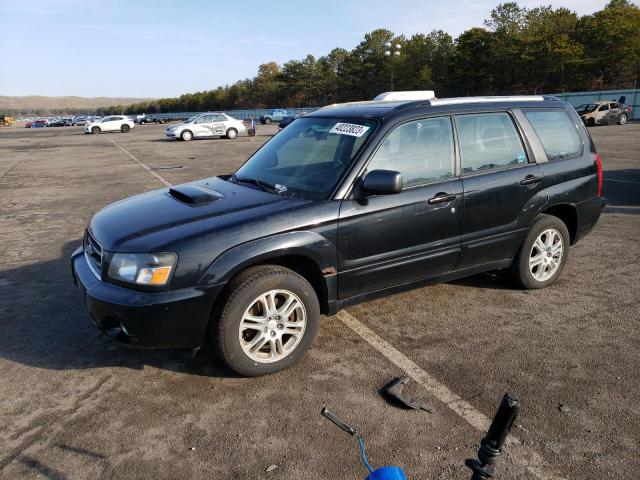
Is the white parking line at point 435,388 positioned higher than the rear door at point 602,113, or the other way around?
the rear door at point 602,113

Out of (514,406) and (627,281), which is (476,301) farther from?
(514,406)

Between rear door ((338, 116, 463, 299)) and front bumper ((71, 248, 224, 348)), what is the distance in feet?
3.35

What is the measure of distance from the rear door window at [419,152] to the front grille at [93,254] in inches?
79.7

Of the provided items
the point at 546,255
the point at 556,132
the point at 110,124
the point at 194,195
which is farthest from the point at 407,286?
the point at 110,124

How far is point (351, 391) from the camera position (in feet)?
10.4

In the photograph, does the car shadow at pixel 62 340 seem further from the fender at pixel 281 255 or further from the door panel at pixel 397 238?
the door panel at pixel 397 238

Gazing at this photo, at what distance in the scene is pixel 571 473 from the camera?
2438mm

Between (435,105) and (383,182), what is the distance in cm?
112

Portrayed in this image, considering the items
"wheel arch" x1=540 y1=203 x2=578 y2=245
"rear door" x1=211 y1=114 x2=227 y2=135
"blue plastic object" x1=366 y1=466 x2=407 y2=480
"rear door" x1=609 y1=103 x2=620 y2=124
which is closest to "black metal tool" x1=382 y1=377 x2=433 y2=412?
"blue plastic object" x1=366 y1=466 x2=407 y2=480

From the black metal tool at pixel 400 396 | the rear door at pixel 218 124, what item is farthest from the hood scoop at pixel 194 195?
the rear door at pixel 218 124

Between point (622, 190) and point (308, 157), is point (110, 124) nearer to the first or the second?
point (622, 190)

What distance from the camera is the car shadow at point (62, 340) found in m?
3.60

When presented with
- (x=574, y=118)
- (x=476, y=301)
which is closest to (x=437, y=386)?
(x=476, y=301)

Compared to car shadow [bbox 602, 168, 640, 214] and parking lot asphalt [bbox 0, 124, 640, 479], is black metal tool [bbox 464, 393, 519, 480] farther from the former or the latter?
car shadow [bbox 602, 168, 640, 214]
